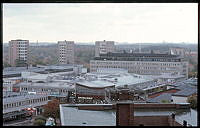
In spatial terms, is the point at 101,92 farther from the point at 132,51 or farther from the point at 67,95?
the point at 132,51

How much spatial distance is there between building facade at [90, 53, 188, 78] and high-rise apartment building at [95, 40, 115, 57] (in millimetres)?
372

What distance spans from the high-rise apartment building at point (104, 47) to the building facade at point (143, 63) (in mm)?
372

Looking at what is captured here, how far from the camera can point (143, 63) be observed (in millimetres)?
19328

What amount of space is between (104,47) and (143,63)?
261 cm

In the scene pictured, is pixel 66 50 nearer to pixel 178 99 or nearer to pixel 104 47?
pixel 178 99

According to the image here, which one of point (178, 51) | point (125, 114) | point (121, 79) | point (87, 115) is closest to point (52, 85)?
point (121, 79)

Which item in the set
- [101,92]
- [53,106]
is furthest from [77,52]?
[53,106]

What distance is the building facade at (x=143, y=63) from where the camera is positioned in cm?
1769

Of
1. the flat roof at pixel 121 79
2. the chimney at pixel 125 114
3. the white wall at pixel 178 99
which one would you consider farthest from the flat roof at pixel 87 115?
the flat roof at pixel 121 79

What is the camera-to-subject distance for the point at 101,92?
11.1 metres

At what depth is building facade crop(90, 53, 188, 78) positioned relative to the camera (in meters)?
17.7

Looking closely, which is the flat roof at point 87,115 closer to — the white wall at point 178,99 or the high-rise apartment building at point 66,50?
the white wall at point 178,99

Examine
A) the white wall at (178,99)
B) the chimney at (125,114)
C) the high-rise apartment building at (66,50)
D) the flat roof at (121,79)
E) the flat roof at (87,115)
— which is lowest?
the white wall at (178,99)

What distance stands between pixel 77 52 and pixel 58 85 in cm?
169
